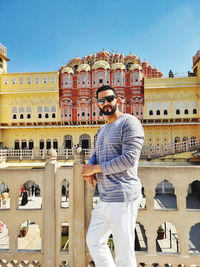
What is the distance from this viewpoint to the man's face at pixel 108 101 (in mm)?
1907

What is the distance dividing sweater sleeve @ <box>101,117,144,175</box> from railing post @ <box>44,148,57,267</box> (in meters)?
1.19

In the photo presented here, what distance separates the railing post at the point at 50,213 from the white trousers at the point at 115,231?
39.8 inches

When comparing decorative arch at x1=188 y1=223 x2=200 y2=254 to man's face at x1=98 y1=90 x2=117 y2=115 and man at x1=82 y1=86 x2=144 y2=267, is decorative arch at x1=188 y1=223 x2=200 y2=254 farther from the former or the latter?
man's face at x1=98 y1=90 x2=117 y2=115

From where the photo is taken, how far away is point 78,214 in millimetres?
2566

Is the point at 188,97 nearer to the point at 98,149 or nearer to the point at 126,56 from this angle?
the point at 126,56

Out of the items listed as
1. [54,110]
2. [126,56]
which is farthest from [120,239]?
[126,56]

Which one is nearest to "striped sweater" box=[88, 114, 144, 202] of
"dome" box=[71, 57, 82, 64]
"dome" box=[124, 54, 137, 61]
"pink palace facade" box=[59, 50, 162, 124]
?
"pink palace facade" box=[59, 50, 162, 124]

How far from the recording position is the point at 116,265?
1.73m

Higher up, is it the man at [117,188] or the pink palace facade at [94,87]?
the pink palace facade at [94,87]

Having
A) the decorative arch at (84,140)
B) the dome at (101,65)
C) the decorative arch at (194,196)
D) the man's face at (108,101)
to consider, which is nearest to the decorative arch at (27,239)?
the man's face at (108,101)

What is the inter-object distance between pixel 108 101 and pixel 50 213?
5.97ft

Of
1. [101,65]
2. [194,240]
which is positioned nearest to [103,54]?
[101,65]

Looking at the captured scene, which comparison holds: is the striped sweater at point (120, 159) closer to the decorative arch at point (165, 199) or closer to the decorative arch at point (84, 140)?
the decorative arch at point (165, 199)

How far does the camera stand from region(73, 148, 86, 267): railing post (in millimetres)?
2512
